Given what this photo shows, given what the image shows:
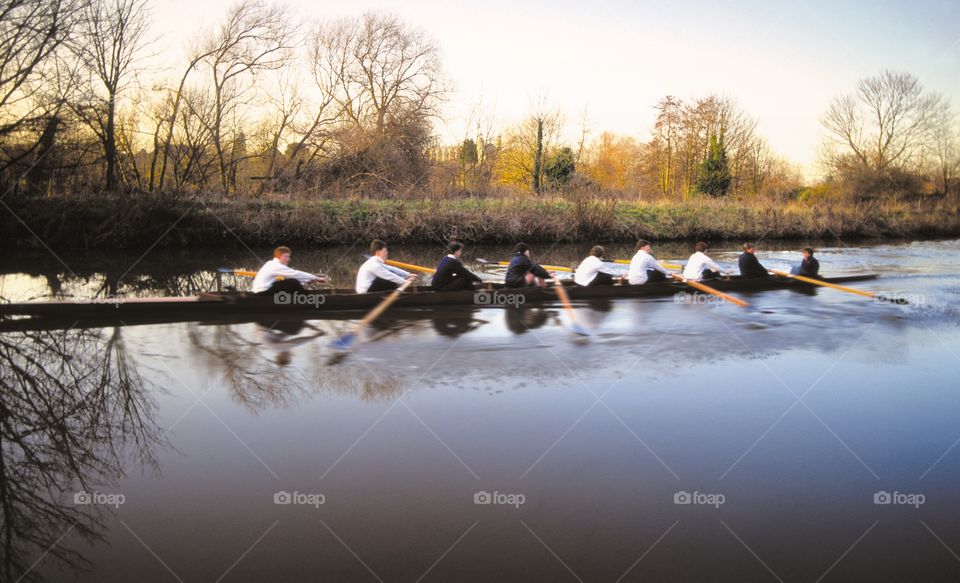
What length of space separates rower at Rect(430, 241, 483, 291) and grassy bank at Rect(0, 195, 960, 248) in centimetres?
1408

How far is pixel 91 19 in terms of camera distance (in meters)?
24.4

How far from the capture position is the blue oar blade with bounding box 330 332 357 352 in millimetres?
9945

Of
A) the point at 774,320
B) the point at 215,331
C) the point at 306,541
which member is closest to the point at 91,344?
the point at 215,331

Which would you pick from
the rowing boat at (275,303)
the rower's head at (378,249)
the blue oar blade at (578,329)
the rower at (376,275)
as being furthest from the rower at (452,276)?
the blue oar blade at (578,329)

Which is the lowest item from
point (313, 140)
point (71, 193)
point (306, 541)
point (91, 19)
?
point (306, 541)

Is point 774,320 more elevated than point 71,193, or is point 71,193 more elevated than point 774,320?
point 71,193

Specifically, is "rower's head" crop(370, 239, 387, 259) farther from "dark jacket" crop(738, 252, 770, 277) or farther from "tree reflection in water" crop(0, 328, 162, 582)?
"dark jacket" crop(738, 252, 770, 277)

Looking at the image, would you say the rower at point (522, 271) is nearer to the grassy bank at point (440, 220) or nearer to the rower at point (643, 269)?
the rower at point (643, 269)

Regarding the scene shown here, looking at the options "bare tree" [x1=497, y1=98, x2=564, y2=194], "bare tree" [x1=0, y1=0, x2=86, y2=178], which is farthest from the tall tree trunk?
"bare tree" [x1=0, y1=0, x2=86, y2=178]

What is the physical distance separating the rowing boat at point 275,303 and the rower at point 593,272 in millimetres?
202

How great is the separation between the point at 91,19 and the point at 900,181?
40.3 meters

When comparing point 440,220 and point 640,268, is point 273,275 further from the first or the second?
point 440,220

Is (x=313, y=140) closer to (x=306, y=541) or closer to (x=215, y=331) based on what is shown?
(x=215, y=331)

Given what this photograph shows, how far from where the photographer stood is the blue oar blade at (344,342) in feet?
32.6
